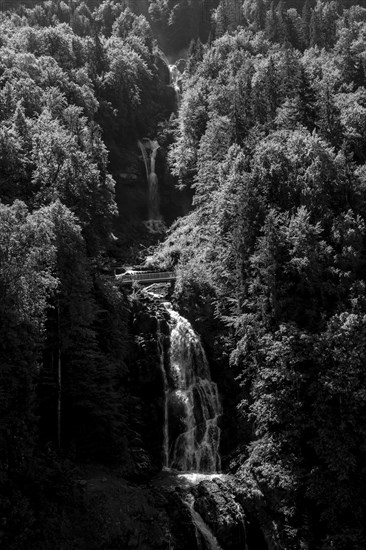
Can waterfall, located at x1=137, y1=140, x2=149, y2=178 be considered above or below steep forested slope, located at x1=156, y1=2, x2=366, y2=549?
above

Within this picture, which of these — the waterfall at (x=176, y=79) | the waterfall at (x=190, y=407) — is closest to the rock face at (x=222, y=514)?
the waterfall at (x=190, y=407)

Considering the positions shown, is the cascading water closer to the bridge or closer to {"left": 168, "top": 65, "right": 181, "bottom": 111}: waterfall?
{"left": 168, "top": 65, "right": 181, "bottom": 111}: waterfall

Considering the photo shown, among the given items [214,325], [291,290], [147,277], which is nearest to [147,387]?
[214,325]

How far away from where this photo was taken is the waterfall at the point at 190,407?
37.8 m

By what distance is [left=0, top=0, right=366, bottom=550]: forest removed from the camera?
28.4 metres

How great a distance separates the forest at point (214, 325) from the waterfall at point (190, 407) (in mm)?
792

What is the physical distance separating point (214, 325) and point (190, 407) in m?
7.13

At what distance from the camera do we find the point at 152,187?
264 feet

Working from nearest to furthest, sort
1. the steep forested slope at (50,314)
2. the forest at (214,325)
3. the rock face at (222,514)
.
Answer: the steep forested slope at (50,314) → the forest at (214,325) → the rock face at (222,514)

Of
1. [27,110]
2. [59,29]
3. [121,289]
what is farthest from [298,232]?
[59,29]

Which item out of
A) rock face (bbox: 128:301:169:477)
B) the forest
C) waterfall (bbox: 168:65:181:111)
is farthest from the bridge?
waterfall (bbox: 168:65:181:111)

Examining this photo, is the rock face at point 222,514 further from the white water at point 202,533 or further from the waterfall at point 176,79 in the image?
the waterfall at point 176,79

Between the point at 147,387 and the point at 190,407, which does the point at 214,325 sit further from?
the point at 147,387

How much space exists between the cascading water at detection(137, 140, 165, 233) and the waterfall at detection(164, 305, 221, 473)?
34.2 meters
